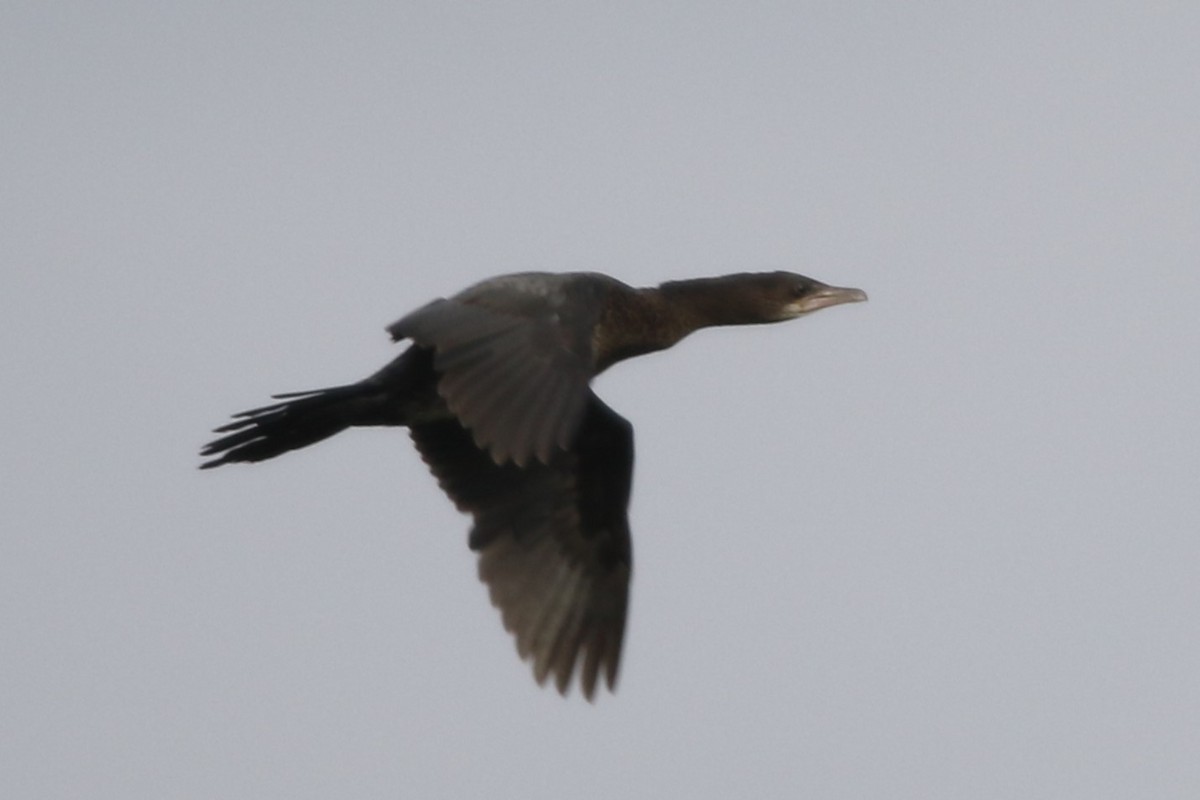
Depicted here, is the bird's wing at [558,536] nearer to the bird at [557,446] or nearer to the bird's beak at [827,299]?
the bird at [557,446]

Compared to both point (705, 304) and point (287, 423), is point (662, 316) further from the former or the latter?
point (287, 423)

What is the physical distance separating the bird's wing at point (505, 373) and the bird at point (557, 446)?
8 cm

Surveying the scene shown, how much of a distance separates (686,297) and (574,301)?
139 centimetres

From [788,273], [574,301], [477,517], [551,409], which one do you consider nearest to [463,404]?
[551,409]

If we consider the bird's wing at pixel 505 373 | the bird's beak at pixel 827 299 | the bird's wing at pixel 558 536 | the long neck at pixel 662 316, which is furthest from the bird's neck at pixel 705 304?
the bird's wing at pixel 505 373

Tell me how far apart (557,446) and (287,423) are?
1.17 meters

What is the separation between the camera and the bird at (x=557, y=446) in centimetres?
1041

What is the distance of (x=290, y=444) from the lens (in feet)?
34.7

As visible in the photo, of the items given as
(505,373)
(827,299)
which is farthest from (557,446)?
(827,299)

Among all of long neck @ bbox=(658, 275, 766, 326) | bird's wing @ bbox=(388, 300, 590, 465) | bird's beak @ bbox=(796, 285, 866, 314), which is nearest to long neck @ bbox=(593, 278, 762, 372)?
long neck @ bbox=(658, 275, 766, 326)

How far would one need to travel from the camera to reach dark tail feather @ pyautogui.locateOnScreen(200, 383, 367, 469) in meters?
10.5

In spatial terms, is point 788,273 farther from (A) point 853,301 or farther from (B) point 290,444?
(B) point 290,444

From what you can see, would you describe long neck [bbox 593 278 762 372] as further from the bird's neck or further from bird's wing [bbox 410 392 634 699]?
bird's wing [bbox 410 392 634 699]

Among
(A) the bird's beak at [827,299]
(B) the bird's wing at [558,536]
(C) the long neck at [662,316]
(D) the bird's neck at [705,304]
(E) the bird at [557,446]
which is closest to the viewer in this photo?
(E) the bird at [557,446]
